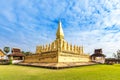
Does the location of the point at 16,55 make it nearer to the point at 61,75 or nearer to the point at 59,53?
the point at 59,53

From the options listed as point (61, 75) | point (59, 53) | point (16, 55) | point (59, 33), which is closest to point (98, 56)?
point (59, 33)

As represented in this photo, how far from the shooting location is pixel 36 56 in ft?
77.6

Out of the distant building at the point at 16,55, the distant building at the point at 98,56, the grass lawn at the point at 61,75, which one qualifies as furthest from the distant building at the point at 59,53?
the distant building at the point at 16,55

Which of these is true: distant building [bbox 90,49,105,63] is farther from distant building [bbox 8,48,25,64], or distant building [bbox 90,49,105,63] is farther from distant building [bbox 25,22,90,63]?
distant building [bbox 8,48,25,64]

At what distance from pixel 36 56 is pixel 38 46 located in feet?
26.8

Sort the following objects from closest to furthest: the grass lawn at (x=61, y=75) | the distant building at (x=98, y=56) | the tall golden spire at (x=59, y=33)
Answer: the grass lawn at (x=61, y=75), the tall golden spire at (x=59, y=33), the distant building at (x=98, y=56)

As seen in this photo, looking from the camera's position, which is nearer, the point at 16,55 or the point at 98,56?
the point at 16,55

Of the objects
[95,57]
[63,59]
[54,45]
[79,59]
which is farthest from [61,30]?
[95,57]

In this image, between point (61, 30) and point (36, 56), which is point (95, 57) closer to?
point (61, 30)

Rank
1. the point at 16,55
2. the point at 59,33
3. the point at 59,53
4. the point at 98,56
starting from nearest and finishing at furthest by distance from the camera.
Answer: the point at 59,53 → the point at 59,33 → the point at 16,55 → the point at 98,56

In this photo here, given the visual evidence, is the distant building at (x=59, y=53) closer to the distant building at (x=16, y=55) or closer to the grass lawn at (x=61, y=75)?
the grass lawn at (x=61, y=75)

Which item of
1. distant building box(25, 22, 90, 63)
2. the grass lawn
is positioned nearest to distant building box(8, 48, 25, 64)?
distant building box(25, 22, 90, 63)

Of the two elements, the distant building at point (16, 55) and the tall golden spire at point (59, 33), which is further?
the distant building at point (16, 55)

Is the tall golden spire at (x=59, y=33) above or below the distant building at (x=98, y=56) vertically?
above
